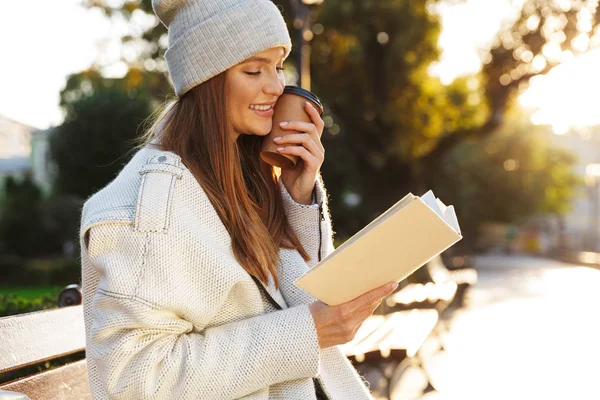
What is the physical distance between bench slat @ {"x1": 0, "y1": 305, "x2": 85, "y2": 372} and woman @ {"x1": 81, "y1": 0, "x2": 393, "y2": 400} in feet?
2.56

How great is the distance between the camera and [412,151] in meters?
20.7

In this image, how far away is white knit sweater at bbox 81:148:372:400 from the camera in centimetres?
181

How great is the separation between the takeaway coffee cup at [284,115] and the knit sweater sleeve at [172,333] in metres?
0.48

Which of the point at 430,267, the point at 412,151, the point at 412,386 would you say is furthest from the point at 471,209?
the point at 412,386

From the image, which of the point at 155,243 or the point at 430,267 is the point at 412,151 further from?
the point at 155,243

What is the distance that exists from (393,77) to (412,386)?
45.8ft

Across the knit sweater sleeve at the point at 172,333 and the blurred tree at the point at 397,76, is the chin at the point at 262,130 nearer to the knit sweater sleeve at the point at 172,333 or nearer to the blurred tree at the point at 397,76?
the knit sweater sleeve at the point at 172,333

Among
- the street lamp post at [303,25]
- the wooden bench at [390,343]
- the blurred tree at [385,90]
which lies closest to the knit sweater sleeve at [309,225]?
the wooden bench at [390,343]

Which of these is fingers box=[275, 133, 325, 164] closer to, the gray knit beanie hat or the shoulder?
the gray knit beanie hat

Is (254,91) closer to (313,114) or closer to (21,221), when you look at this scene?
(313,114)

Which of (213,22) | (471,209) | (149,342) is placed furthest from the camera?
(471,209)

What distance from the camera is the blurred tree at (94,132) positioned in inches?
770

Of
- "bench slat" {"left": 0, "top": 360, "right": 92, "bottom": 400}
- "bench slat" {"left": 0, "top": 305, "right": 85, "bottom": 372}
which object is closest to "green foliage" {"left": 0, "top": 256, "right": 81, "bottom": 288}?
"bench slat" {"left": 0, "top": 305, "right": 85, "bottom": 372}

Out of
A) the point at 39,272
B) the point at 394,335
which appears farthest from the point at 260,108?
the point at 39,272
